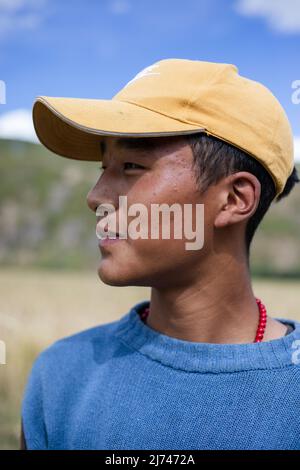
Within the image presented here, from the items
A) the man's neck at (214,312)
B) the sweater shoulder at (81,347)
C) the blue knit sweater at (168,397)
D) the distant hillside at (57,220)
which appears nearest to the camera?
the blue knit sweater at (168,397)

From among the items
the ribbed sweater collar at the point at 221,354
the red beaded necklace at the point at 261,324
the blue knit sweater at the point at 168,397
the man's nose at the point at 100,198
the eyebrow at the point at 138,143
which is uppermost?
the eyebrow at the point at 138,143

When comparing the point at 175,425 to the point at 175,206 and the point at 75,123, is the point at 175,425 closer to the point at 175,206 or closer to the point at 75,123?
the point at 175,206

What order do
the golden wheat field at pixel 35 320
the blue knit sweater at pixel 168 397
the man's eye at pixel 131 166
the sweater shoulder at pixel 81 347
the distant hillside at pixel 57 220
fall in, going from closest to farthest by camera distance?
1. the blue knit sweater at pixel 168 397
2. the man's eye at pixel 131 166
3. the sweater shoulder at pixel 81 347
4. the golden wheat field at pixel 35 320
5. the distant hillside at pixel 57 220

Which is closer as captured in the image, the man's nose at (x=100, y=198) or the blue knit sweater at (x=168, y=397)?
the blue knit sweater at (x=168, y=397)

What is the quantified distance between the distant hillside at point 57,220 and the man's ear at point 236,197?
57.6 feet

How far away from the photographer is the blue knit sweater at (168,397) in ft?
6.87

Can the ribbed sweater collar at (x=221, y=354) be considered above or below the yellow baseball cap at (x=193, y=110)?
below

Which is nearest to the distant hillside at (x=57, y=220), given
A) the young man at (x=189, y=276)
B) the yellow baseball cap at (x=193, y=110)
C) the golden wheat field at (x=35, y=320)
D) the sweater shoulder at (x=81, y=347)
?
the golden wheat field at (x=35, y=320)

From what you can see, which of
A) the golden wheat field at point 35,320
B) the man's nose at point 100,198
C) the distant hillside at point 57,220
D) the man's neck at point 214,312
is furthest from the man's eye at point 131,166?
the distant hillside at point 57,220

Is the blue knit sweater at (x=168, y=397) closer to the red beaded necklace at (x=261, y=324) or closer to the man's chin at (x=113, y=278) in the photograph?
the red beaded necklace at (x=261, y=324)

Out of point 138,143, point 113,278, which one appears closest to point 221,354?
point 113,278

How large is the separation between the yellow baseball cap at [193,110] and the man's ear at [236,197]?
0.27 feet

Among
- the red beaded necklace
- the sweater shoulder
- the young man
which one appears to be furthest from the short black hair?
the sweater shoulder
